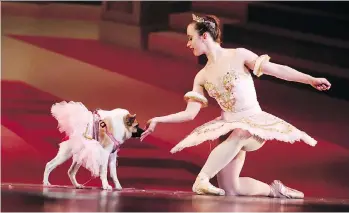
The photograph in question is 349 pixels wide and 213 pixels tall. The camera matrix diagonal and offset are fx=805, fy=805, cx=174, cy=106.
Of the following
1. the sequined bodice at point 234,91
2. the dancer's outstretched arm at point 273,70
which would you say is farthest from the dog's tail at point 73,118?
the dancer's outstretched arm at point 273,70

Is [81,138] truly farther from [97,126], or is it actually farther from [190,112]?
[190,112]

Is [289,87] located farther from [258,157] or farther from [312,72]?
[258,157]

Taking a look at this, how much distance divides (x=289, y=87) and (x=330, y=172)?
596 mm

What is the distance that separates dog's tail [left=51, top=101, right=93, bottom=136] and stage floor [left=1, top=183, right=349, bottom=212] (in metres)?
0.29

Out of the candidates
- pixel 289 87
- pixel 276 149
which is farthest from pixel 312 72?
pixel 276 149

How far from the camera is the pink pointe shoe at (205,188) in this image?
3.65 m

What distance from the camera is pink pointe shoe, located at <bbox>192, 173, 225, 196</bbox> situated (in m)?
3.65

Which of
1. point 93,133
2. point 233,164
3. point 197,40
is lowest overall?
point 233,164

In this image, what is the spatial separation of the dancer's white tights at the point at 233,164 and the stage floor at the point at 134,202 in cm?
13

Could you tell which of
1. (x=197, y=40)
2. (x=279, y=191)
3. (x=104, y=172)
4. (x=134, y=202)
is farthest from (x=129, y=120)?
(x=279, y=191)

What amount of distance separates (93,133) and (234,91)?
2.33ft

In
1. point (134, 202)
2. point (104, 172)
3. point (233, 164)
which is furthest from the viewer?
point (104, 172)

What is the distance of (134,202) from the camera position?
3406 mm

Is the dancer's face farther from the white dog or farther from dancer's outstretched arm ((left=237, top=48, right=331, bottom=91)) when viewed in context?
the white dog
